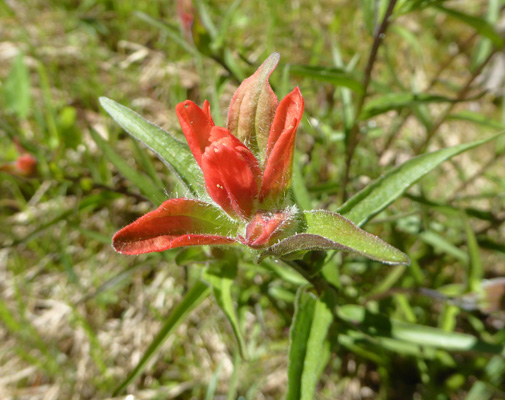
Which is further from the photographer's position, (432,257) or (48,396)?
(432,257)

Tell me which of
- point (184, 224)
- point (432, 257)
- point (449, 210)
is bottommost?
point (432, 257)

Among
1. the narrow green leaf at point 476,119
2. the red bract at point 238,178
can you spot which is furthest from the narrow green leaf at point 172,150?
the narrow green leaf at point 476,119

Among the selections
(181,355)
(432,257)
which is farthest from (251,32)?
(181,355)

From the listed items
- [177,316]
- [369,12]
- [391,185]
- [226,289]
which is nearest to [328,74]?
[369,12]

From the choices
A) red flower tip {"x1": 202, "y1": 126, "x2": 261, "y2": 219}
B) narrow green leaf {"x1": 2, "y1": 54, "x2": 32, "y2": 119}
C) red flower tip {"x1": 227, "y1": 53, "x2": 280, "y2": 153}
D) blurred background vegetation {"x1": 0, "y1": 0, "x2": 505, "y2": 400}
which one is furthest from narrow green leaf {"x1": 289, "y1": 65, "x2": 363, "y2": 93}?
narrow green leaf {"x1": 2, "y1": 54, "x2": 32, "y2": 119}

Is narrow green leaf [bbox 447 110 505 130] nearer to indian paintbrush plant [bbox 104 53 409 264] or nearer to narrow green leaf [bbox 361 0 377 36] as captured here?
narrow green leaf [bbox 361 0 377 36]

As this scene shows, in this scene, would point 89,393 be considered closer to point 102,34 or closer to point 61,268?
point 61,268
